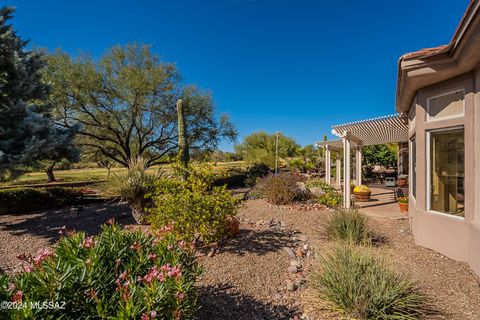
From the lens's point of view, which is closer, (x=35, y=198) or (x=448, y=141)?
(x=448, y=141)

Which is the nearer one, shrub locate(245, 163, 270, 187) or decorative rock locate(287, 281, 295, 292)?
decorative rock locate(287, 281, 295, 292)

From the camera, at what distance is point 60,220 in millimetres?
7668

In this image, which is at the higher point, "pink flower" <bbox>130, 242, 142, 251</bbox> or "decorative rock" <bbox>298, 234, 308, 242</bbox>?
"pink flower" <bbox>130, 242, 142, 251</bbox>

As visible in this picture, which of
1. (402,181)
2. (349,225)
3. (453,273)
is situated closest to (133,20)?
(349,225)

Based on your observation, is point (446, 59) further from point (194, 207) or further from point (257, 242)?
point (194, 207)

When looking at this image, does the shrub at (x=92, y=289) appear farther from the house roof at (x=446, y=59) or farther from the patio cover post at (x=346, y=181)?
the patio cover post at (x=346, y=181)

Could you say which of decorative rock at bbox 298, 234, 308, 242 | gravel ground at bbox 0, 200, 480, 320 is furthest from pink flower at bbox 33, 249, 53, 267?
decorative rock at bbox 298, 234, 308, 242

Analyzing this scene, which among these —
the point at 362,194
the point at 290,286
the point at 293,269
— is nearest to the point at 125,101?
the point at 293,269

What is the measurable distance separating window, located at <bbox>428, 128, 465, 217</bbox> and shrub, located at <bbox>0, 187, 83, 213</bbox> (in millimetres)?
12532

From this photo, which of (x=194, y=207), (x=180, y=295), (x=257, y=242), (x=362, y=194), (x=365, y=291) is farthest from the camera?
(x=362, y=194)

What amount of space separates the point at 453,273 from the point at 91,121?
15.3 metres

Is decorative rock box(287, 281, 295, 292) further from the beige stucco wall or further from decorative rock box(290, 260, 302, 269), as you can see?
the beige stucco wall

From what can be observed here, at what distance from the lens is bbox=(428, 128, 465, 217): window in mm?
4430

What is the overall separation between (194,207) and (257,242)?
169 centimetres
